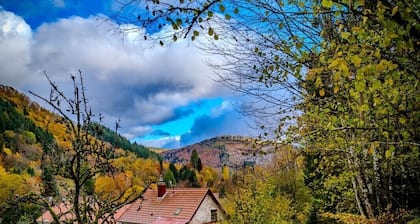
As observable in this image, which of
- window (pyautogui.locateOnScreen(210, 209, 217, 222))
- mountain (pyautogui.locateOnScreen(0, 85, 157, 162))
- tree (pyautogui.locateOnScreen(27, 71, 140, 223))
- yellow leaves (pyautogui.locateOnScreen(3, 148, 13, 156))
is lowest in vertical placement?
window (pyautogui.locateOnScreen(210, 209, 217, 222))

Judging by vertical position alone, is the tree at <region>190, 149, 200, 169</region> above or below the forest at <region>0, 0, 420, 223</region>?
above

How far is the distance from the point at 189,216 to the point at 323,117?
21671 mm

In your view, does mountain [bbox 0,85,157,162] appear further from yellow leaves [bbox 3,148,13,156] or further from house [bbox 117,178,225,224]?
house [bbox 117,178,225,224]

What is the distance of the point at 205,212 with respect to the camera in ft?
87.0

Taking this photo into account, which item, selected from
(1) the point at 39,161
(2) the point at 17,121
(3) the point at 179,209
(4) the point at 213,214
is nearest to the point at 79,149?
(1) the point at 39,161

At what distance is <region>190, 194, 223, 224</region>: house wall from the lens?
85.3 ft

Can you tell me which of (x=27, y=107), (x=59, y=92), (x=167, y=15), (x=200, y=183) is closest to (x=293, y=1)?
(x=167, y=15)

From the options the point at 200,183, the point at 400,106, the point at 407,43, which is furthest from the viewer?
the point at 200,183

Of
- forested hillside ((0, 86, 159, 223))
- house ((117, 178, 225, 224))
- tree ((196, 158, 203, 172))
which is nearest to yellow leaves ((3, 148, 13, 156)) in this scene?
forested hillside ((0, 86, 159, 223))

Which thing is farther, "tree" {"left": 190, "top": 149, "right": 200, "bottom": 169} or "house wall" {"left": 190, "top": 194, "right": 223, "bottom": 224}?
"tree" {"left": 190, "top": 149, "right": 200, "bottom": 169}

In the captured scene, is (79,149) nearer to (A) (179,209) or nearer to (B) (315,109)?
(B) (315,109)

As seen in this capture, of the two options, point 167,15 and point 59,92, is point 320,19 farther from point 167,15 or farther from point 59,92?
point 59,92

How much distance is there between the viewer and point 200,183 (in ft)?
237

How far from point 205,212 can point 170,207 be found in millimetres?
2757
